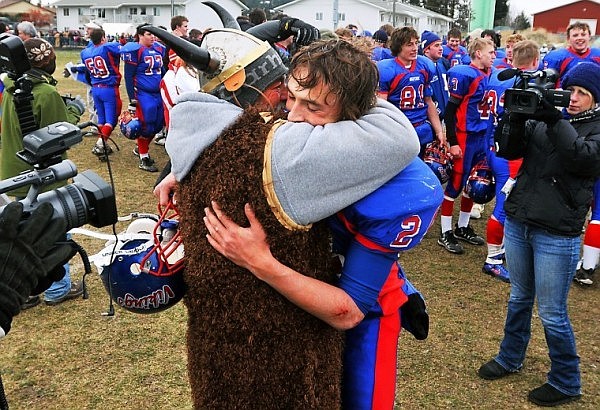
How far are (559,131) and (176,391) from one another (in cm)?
279

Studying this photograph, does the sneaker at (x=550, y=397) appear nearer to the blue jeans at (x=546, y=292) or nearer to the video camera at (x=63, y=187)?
the blue jeans at (x=546, y=292)

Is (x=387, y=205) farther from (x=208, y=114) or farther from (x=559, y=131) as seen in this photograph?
(x=559, y=131)

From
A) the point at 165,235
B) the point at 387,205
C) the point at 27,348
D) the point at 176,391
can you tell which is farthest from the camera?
the point at 27,348

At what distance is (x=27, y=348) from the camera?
4.10 meters

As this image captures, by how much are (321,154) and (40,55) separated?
12.6 ft

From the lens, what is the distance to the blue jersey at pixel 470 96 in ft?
20.0

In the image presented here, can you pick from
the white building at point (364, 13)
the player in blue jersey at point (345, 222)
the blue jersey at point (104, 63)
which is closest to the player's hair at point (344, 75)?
the player in blue jersey at point (345, 222)

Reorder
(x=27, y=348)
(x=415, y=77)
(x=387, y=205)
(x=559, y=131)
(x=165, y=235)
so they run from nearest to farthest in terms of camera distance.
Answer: (x=387, y=205) → (x=165, y=235) → (x=559, y=131) → (x=27, y=348) → (x=415, y=77)

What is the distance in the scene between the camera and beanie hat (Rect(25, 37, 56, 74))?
4449mm

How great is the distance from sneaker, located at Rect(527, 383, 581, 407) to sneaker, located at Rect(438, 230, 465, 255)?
259 centimetres

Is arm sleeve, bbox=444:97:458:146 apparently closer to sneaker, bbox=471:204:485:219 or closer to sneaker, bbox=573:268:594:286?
sneaker, bbox=471:204:485:219

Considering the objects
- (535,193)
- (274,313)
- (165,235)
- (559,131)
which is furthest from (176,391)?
(559,131)

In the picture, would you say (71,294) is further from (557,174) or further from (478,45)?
(478,45)

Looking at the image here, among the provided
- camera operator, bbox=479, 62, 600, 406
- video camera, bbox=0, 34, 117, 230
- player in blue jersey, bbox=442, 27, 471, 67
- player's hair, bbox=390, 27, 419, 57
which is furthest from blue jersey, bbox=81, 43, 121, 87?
video camera, bbox=0, 34, 117, 230
